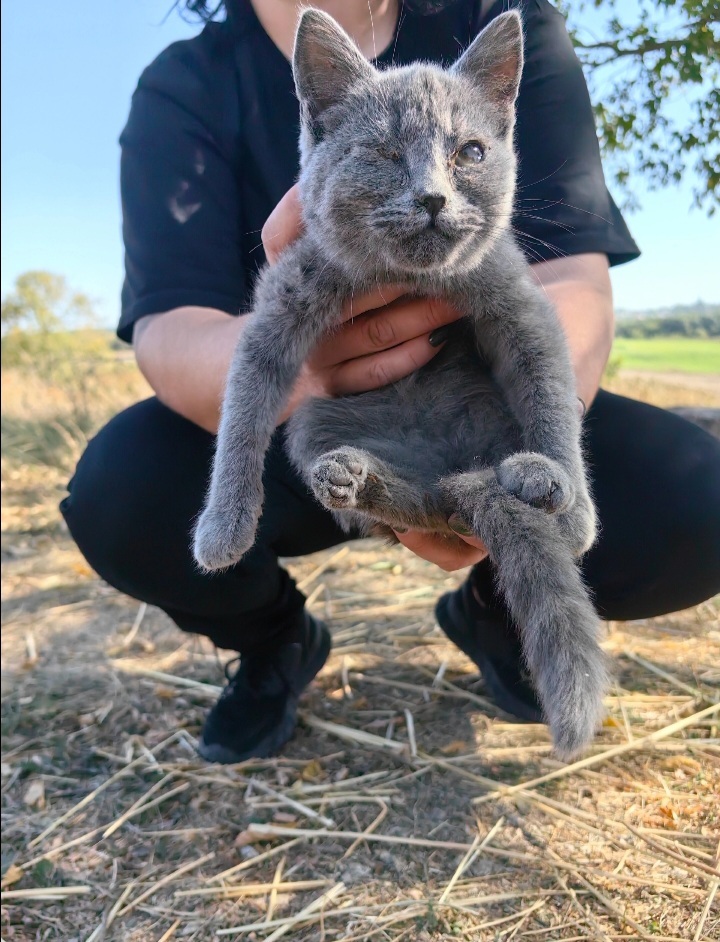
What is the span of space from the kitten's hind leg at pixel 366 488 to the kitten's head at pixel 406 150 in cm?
29

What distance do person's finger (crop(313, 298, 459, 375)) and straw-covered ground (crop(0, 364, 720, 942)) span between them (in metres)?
0.86

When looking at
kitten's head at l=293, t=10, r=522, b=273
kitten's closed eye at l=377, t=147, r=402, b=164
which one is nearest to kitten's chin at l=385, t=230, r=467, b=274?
kitten's head at l=293, t=10, r=522, b=273

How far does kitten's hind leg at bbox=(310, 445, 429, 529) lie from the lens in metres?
0.93

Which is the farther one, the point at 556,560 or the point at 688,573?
the point at 688,573

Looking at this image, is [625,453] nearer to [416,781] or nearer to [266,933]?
[416,781]

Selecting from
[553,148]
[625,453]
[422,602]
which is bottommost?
[422,602]

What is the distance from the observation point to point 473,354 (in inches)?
48.8

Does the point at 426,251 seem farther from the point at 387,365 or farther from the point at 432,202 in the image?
the point at 387,365

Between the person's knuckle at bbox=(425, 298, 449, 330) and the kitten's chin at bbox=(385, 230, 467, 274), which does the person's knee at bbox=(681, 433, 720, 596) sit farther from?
the kitten's chin at bbox=(385, 230, 467, 274)

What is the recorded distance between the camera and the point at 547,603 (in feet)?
3.05

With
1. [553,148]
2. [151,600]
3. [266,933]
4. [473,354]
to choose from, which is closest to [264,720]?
[151,600]

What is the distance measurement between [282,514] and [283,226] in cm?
63

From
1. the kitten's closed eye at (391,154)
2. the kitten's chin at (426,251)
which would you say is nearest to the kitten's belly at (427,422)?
the kitten's chin at (426,251)

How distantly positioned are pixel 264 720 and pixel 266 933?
1.95 feet
